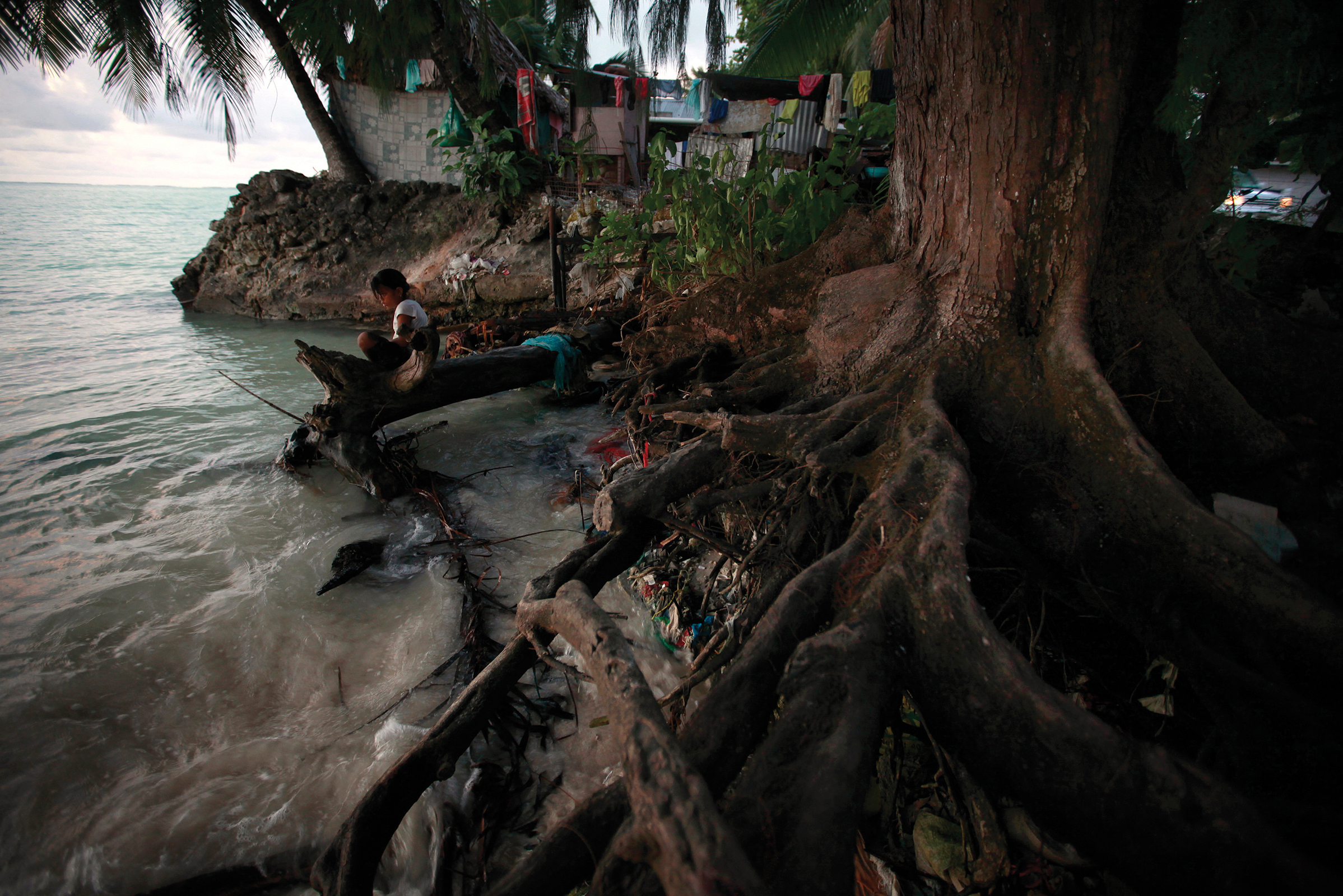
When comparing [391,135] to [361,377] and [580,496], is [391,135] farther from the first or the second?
[580,496]

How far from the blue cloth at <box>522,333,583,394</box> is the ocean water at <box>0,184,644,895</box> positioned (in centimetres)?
41

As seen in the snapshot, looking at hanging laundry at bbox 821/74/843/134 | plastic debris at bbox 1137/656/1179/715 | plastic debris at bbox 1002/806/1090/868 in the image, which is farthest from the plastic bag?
plastic debris at bbox 1002/806/1090/868

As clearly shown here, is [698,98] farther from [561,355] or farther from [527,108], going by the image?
[561,355]

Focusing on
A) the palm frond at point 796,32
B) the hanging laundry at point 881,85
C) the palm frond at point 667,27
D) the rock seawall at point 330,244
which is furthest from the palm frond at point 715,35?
the hanging laundry at point 881,85

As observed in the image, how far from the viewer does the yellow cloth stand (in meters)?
11.7

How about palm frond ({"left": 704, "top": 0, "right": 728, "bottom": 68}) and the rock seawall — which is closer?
palm frond ({"left": 704, "top": 0, "right": 728, "bottom": 68})

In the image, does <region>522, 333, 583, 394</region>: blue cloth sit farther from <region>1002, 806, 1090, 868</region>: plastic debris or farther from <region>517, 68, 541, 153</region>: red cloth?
<region>517, 68, 541, 153</region>: red cloth

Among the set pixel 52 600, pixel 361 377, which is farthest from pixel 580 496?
pixel 52 600

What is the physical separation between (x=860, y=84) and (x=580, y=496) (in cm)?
1193

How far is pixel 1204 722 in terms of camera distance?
1.82 metres

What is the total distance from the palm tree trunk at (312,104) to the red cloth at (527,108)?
4.20m

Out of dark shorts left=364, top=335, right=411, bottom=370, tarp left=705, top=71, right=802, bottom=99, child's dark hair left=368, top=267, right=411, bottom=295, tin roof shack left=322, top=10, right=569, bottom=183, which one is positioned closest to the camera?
dark shorts left=364, top=335, right=411, bottom=370

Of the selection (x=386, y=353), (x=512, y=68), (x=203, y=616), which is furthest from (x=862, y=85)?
(x=203, y=616)

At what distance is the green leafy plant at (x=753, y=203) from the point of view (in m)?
4.01
